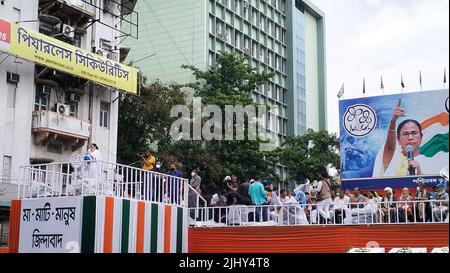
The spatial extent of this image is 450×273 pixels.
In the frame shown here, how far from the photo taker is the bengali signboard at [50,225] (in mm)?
13688

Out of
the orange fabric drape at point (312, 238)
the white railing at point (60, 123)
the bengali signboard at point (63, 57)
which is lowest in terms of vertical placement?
the orange fabric drape at point (312, 238)

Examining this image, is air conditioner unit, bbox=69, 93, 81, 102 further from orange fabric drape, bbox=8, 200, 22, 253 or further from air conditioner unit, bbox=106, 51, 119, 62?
orange fabric drape, bbox=8, 200, 22, 253

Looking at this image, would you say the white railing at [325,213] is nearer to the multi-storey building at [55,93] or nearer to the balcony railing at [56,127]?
the multi-storey building at [55,93]

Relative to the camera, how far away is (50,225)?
551 inches

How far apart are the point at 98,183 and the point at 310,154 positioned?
102ft

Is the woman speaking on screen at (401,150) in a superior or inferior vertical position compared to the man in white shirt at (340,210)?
superior

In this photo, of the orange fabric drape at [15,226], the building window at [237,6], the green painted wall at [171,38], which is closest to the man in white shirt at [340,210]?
the orange fabric drape at [15,226]

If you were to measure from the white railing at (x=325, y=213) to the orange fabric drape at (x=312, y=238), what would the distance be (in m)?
0.17

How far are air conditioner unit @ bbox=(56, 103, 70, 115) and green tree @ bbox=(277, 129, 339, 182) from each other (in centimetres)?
1674

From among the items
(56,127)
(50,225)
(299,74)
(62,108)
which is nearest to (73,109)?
(62,108)

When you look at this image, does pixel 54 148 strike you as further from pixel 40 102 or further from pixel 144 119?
pixel 144 119

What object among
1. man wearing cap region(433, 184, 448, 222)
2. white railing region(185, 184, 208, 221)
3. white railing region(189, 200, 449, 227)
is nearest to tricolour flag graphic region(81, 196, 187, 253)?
white railing region(185, 184, 208, 221)

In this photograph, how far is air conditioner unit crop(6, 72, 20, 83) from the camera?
2542 centimetres
